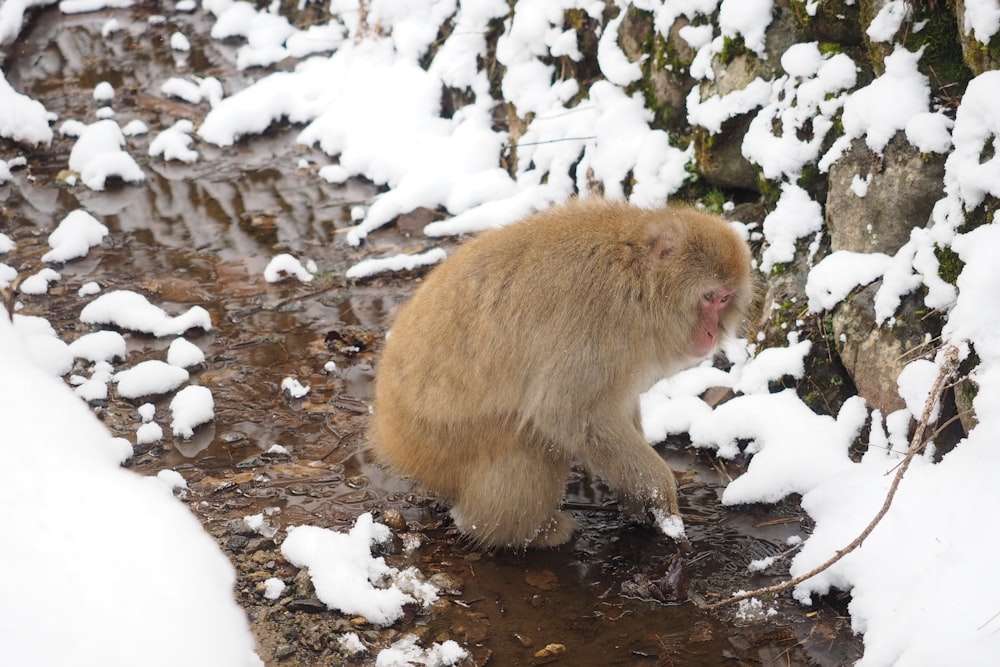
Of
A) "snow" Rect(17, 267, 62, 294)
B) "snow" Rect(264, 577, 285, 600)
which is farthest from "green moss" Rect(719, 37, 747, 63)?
"snow" Rect(17, 267, 62, 294)

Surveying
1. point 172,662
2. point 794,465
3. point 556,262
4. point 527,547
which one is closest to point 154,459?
point 527,547

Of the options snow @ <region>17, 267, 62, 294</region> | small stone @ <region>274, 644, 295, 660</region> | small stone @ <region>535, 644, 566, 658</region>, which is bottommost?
snow @ <region>17, 267, 62, 294</region>

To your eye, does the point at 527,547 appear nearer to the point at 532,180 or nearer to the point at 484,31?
the point at 532,180

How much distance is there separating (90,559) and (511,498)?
1700 mm

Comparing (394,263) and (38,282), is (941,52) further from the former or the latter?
(38,282)

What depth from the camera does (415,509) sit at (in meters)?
3.77

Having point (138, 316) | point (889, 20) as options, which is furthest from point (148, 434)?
point (889, 20)

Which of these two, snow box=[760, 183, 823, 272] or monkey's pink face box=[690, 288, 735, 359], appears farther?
snow box=[760, 183, 823, 272]

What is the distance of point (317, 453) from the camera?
405cm

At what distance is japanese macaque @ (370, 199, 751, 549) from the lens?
10.8 feet

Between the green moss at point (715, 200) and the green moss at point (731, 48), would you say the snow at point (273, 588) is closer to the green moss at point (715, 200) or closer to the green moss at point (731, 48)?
the green moss at point (715, 200)

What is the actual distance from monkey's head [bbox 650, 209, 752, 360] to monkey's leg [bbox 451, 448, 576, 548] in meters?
0.67

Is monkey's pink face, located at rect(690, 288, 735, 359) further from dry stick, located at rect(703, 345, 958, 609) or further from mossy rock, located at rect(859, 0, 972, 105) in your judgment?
mossy rock, located at rect(859, 0, 972, 105)

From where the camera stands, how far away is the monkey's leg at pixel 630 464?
331 centimetres
